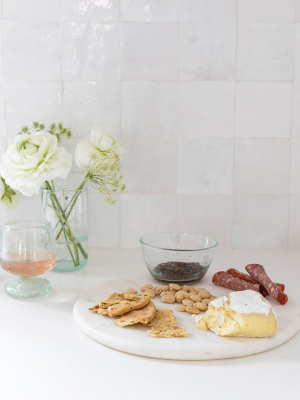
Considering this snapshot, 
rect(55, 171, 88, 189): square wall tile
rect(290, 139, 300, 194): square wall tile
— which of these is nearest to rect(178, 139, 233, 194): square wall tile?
rect(290, 139, 300, 194): square wall tile

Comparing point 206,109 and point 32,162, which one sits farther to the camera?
point 206,109

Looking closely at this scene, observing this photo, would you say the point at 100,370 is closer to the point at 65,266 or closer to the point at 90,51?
the point at 65,266

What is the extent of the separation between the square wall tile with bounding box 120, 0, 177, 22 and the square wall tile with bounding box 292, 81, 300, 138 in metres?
0.44

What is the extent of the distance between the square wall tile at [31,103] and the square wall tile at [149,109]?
21cm

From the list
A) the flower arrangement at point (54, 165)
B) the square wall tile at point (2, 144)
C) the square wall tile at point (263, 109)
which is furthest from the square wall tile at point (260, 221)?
the square wall tile at point (2, 144)

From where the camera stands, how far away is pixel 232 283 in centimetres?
104

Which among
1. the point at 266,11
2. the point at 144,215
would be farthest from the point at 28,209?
the point at 266,11

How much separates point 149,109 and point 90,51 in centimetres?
25

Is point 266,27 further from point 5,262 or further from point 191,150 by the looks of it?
point 5,262

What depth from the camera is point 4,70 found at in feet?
4.44

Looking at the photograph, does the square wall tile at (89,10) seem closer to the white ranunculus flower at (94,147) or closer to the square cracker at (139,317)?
the white ranunculus flower at (94,147)

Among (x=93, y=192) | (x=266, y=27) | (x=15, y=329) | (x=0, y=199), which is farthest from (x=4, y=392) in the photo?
(x=266, y=27)

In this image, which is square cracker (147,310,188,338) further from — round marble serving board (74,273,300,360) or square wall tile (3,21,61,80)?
square wall tile (3,21,61,80)

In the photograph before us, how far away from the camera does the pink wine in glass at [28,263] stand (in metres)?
0.99
